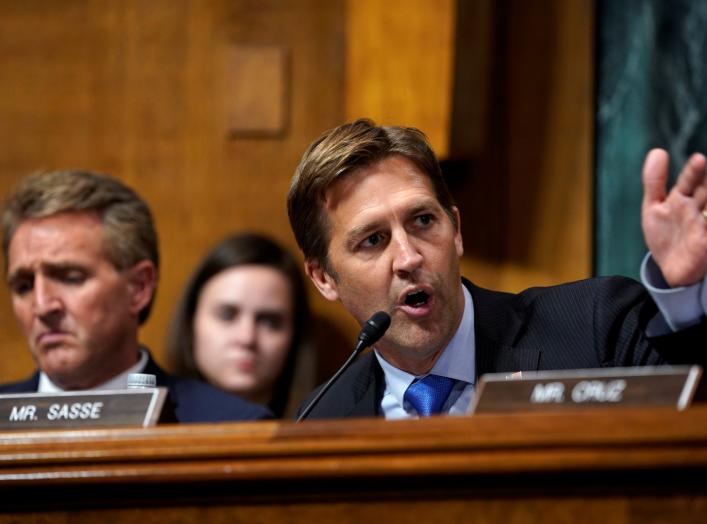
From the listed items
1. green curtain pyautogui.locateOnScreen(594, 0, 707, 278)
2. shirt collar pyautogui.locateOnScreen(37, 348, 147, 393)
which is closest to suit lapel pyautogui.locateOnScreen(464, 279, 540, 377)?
shirt collar pyautogui.locateOnScreen(37, 348, 147, 393)

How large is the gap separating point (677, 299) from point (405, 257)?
0.59 meters

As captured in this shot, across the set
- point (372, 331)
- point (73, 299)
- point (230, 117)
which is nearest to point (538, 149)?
point (230, 117)

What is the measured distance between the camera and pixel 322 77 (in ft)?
14.1

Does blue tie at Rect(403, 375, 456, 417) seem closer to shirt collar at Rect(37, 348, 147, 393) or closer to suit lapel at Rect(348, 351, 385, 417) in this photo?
suit lapel at Rect(348, 351, 385, 417)

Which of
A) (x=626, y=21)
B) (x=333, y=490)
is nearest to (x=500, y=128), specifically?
(x=626, y=21)

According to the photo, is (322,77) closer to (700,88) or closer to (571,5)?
(571,5)

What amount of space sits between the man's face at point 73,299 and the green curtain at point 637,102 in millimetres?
1513

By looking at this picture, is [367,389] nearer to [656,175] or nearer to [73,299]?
[656,175]

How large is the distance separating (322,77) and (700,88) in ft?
4.17

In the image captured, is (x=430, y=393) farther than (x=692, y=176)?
Yes

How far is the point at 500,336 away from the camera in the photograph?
90.8 inches

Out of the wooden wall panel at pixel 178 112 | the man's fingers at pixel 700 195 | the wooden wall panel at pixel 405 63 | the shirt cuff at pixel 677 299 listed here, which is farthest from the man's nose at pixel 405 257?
the wooden wall panel at pixel 178 112

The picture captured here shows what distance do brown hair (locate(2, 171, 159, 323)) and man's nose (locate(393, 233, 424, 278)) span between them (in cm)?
113

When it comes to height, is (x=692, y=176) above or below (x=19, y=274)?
above
